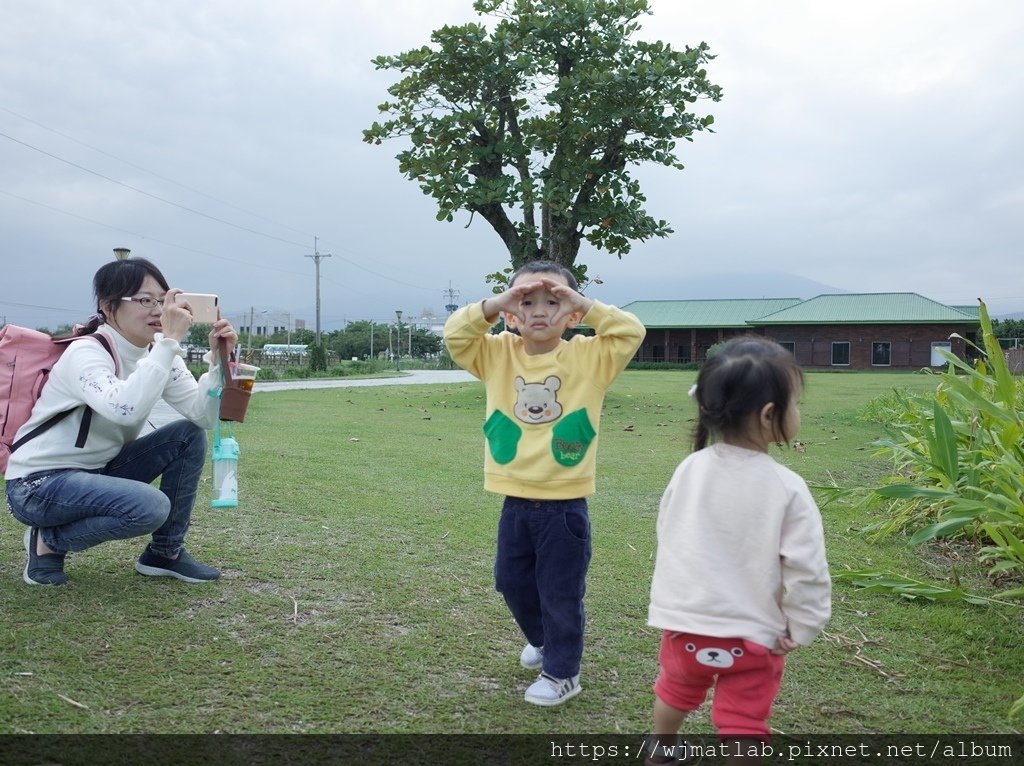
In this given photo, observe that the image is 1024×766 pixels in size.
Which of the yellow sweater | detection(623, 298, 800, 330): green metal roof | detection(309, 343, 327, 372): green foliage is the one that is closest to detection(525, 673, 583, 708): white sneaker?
the yellow sweater

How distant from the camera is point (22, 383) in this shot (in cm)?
372

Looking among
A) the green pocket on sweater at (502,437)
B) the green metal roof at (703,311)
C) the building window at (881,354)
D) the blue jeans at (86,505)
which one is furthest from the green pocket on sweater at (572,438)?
the green metal roof at (703,311)

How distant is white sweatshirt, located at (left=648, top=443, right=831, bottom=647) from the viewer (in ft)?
7.09

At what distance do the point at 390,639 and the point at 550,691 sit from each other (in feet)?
2.67

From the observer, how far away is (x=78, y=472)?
3703mm

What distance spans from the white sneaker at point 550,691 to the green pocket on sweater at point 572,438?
0.74m

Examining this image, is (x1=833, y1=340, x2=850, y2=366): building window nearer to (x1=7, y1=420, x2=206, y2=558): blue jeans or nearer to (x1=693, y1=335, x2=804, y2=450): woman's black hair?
(x1=7, y1=420, x2=206, y2=558): blue jeans

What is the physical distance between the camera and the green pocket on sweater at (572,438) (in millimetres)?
2891

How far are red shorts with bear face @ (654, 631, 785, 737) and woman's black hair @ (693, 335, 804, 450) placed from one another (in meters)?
0.57

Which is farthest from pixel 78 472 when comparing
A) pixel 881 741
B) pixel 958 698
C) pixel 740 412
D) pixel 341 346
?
pixel 341 346

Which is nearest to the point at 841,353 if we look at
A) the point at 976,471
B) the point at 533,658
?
the point at 976,471

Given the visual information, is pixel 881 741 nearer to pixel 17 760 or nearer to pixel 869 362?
pixel 17 760

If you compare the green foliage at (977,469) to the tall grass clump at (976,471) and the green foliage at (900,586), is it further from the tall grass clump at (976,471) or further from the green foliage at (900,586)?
the green foliage at (900,586)

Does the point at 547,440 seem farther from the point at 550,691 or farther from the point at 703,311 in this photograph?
the point at 703,311
